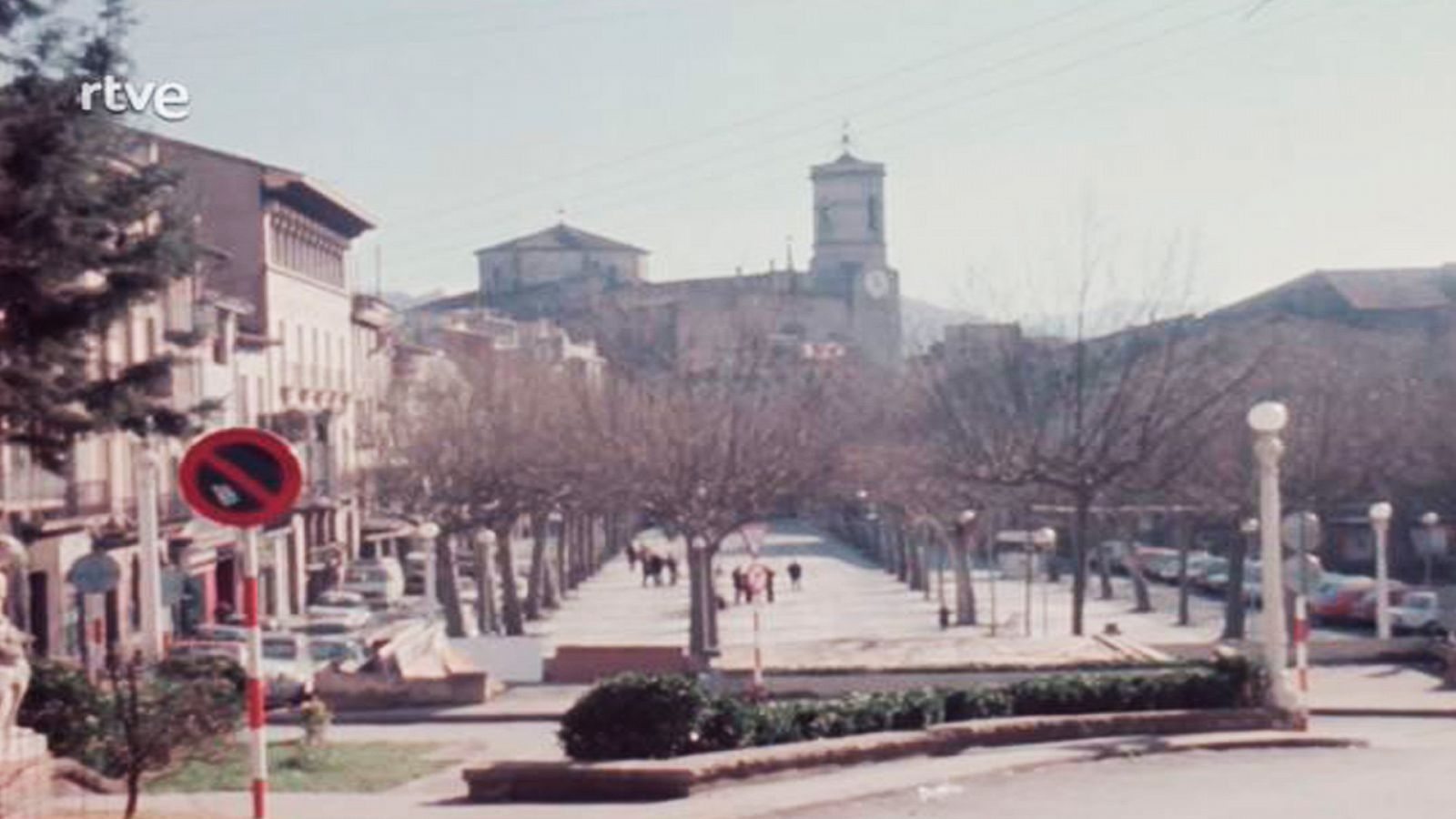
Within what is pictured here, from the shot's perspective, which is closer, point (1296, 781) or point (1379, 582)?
point (1296, 781)

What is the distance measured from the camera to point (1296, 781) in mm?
18688

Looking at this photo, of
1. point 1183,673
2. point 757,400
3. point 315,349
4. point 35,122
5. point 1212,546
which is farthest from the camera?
point 1212,546

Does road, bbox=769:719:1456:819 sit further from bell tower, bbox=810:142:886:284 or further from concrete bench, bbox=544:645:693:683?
bell tower, bbox=810:142:886:284

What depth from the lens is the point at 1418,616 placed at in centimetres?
4766

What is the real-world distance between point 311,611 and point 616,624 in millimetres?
7839

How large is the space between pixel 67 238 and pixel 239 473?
5.03m

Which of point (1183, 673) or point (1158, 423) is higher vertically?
point (1158, 423)

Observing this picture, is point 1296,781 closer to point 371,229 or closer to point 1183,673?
point 1183,673

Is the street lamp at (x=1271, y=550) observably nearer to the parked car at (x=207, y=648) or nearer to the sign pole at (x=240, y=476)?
the sign pole at (x=240, y=476)

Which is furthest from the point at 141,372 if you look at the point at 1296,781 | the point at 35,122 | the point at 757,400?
the point at 757,400

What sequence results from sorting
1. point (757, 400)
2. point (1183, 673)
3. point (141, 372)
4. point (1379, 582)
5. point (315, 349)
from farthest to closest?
point (315, 349), point (757, 400), point (1379, 582), point (1183, 673), point (141, 372)

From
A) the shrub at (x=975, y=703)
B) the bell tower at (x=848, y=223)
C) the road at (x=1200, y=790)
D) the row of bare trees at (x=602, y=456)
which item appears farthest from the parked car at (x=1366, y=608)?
the bell tower at (x=848, y=223)

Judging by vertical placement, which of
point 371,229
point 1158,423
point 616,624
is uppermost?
point 371,229

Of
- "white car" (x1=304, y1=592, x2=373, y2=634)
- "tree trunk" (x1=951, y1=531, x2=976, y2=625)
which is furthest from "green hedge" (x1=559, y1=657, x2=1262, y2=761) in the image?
"tree trunk" (x1=951, y1=531, x2=976, y2=625)
